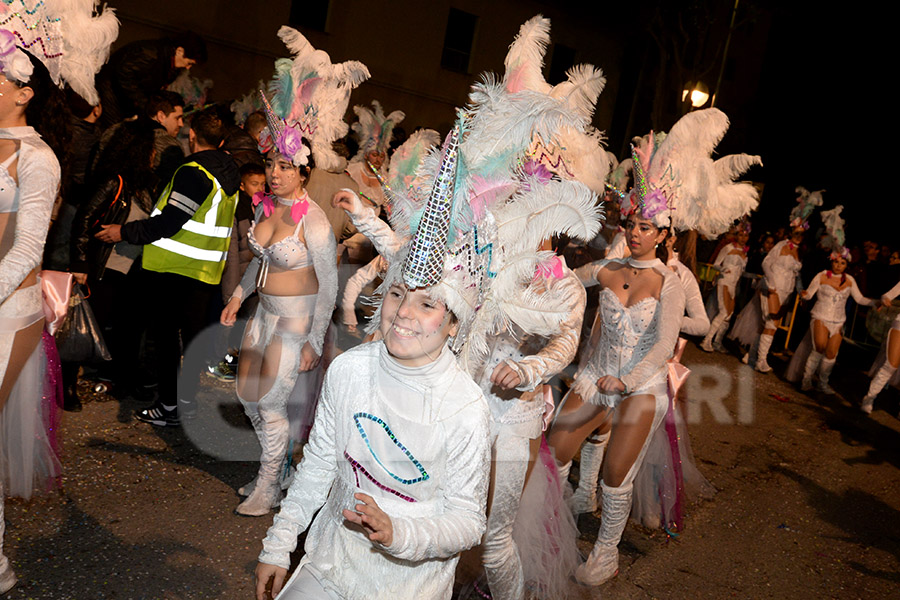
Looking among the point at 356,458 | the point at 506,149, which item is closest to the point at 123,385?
the point at 356,458

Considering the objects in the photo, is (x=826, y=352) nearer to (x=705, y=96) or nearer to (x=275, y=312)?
(x=705, y=96)

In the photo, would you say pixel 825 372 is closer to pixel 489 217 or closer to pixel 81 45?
pixel 489 217

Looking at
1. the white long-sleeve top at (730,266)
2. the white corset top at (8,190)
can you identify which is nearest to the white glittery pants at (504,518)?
the white corset top at (8,190)

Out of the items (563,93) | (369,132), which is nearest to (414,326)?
(563,93)

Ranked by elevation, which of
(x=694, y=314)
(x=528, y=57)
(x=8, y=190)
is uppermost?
(x=528, y=57)

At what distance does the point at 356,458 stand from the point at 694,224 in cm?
349

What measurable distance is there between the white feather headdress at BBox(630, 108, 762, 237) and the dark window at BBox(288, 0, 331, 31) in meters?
15.4

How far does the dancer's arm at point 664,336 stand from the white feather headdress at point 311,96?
2.20 meters

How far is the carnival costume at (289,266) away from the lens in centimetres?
424

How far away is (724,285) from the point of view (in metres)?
12.5

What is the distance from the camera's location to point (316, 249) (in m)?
4.23

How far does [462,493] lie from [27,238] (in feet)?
6.62

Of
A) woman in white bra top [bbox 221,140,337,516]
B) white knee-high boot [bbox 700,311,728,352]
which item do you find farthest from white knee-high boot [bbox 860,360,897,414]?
woman in white bra top [bbox 221,140,337,516]

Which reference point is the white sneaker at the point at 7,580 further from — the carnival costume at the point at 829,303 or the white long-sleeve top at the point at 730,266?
the white long-sleeve top at the point at 730,266
